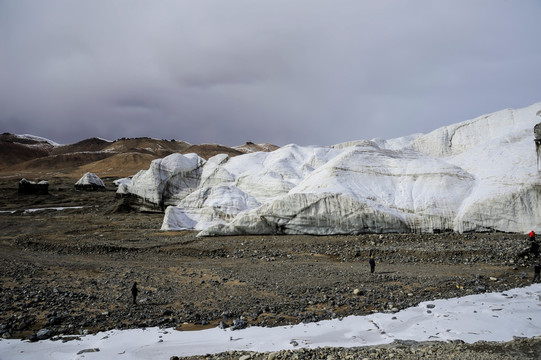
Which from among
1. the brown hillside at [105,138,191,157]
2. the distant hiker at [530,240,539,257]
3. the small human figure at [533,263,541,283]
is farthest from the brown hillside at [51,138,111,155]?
the small human figure at [533,263,541,283]

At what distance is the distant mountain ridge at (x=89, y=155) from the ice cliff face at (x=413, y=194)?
60.1m

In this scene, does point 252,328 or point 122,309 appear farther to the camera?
point 122,309

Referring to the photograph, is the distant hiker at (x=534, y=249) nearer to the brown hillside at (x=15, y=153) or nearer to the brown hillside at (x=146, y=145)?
the brown hillside at (x=146, y=145)

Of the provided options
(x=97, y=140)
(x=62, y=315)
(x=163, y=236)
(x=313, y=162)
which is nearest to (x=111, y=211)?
(x=163, y=236)

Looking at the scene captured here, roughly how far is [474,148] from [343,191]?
923cm

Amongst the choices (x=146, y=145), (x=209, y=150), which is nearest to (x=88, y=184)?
(x=209, y=150)

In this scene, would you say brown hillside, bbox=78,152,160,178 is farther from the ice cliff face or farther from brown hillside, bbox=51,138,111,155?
the ice cliff face

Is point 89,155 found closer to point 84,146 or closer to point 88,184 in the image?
point 84,146

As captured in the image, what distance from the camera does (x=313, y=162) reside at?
34438mm

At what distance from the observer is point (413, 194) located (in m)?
19.0

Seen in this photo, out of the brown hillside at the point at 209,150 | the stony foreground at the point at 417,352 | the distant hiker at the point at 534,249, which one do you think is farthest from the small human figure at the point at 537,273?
the brown hillside at the point at 209,150

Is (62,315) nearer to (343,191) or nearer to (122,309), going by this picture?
(122,309)

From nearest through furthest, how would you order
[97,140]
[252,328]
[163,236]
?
1. [252,328]
2. [163,236]
3. [97,140]

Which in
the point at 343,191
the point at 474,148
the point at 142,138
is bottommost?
the point at 343,191
